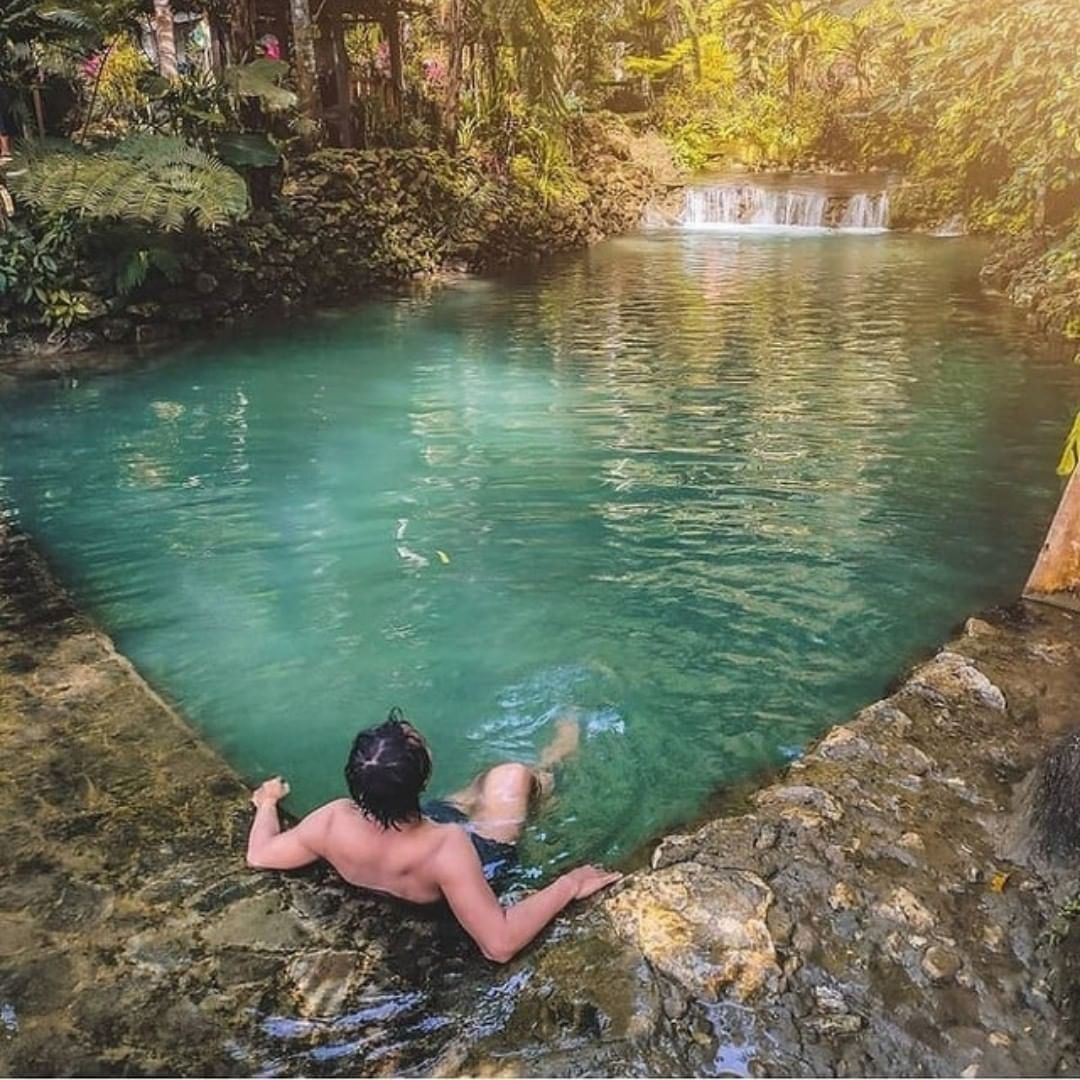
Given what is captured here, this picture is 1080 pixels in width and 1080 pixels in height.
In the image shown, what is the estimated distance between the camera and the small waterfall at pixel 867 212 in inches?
927

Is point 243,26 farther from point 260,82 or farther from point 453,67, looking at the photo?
point 453,67

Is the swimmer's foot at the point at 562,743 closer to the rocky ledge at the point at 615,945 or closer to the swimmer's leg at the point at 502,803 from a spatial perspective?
the swimmer's leg at the point at 502,803

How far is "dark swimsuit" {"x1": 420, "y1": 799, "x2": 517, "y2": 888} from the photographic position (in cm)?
358

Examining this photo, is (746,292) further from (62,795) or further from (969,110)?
(62,795)

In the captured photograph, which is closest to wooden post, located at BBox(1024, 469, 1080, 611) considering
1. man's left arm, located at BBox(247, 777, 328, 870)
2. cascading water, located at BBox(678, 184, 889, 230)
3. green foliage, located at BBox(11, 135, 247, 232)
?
man's left arm, located at BBox(247, 777, 328, 870)

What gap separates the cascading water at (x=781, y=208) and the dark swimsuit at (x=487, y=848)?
22733mm

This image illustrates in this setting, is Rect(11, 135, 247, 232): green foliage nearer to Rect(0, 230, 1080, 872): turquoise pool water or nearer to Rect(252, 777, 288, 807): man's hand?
Rect(0, 230, 1080, 872): turquoise pool water

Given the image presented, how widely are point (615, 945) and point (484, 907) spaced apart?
1.29ft

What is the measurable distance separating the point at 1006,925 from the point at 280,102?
43.0 feet

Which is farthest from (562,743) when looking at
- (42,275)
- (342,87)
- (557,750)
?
(342,87)

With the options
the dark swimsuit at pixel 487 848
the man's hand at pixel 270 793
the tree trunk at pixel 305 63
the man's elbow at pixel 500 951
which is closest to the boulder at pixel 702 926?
the man's elbow at pixel 500 951

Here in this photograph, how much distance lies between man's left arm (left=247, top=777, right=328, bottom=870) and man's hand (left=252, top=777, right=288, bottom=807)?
0.07 m

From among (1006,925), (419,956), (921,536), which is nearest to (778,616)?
(921,536)

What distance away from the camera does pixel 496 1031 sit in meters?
2.65
